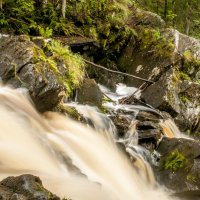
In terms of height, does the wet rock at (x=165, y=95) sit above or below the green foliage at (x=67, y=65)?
below

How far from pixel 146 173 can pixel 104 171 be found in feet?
3.83

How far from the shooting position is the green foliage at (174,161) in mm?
7484

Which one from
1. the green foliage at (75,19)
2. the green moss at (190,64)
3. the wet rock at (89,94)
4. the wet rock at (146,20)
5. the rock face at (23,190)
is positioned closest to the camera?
the rock face at (23,190)

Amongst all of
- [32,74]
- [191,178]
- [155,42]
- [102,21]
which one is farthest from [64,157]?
[102,21]

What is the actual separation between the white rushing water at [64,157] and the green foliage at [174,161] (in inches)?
20.8

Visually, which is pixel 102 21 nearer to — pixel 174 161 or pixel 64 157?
pixel 174 161

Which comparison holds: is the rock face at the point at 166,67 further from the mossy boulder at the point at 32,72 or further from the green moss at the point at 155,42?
the mossy boulder at the point at 32,72

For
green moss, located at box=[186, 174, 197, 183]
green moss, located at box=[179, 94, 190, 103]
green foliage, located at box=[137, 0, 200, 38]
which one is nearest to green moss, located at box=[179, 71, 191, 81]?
green moss, located at box=[179, 94, 190, 103]

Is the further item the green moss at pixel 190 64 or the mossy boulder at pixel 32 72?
the green moss at pixel 190 64

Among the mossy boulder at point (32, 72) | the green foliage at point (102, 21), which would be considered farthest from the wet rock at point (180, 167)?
the green foliage at point (102, 21)

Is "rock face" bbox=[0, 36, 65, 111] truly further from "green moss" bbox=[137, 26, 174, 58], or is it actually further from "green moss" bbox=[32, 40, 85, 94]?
"green moss" bbox=[137, 26, 174, 58]

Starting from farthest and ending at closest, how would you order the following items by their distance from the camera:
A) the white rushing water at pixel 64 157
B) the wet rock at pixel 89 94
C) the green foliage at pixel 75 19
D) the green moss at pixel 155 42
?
the green moss at pixel 155 42, the green foliage at pixel 75 19, the wet rock at pixel 89 94, the white rushing water at pixel 64 157

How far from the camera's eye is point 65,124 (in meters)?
7.39

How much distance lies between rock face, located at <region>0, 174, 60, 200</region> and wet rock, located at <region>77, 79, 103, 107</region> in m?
5.00
